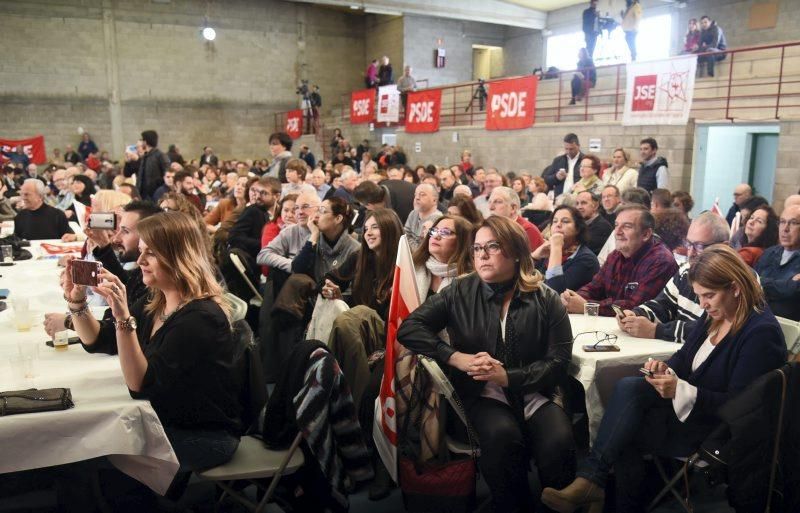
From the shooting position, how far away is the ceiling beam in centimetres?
1688

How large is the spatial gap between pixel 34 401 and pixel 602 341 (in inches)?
85.9

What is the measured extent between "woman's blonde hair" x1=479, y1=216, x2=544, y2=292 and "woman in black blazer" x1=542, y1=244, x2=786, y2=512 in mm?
539

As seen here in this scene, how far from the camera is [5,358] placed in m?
2.47

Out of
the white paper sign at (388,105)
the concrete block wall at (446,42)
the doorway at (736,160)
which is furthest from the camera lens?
the concrete block wall at (446,42)

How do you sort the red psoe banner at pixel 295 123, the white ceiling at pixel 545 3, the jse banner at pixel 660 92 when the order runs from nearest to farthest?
the jse banner at pixel 660 92
the white ceiling at pixel 545 3
the red psoe banner at pixel 295 123

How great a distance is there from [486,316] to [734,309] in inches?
36.9

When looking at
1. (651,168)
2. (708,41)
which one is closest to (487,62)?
(708,41)

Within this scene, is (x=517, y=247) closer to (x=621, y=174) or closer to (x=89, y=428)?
(x=89, y=428)

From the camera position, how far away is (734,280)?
7.73 feet

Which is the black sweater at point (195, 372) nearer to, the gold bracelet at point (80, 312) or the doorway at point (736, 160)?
the gold bracelet at point (80, 312)

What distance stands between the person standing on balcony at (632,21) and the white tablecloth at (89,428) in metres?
11.8

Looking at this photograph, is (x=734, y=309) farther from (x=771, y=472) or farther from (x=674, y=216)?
(x=674, y=216)

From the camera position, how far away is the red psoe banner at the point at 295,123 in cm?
1864

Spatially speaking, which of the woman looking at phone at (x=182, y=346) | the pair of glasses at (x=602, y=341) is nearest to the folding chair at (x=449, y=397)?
the pair of glasses at (x=602, y=341)
